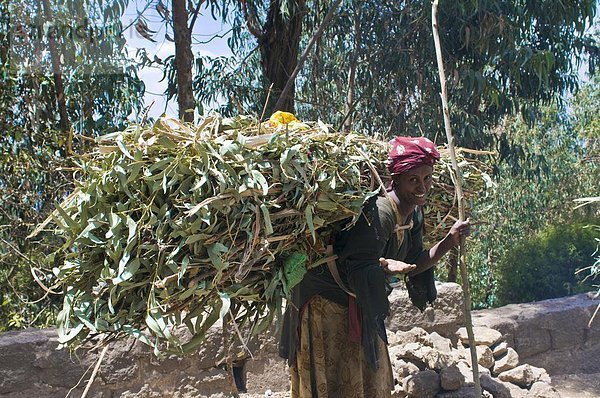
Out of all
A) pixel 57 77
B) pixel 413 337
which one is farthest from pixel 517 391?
pixel 57 77

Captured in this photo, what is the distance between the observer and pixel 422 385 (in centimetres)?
423

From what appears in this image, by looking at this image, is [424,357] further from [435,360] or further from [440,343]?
[440,343]

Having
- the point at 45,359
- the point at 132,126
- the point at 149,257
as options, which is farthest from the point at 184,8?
the point at 149,257

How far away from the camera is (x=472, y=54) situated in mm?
7043

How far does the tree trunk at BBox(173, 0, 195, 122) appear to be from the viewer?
5.41 m

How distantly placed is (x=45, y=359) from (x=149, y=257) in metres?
2.08

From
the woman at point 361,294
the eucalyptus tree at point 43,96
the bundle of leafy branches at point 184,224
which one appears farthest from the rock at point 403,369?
the eucalyptus tree at point 43,96

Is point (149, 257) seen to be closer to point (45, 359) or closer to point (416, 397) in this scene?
point (45, 359)

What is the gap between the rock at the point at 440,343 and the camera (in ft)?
15.3

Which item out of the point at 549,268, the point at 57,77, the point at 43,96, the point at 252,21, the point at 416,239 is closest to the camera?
the point at 416,239

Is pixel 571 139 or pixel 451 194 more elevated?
pixel 571 139

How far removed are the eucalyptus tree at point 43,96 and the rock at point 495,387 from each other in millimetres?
3603

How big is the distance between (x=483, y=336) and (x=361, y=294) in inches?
96.3

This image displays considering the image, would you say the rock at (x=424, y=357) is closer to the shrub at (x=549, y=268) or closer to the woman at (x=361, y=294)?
the woman at (x=361, y=294)
